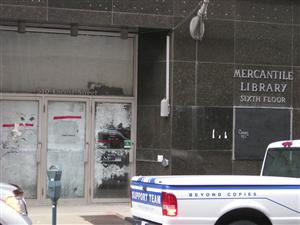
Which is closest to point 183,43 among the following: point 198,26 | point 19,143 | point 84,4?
point 198,26

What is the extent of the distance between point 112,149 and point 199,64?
282cm

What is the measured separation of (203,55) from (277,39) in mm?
1883

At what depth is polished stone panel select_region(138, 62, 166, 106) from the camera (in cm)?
1348

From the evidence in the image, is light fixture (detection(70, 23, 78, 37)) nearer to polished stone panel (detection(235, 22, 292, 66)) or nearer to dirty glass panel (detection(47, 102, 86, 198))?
dirty glass panel (detection(47, 102, 86, 198))

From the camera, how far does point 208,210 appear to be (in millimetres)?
7180

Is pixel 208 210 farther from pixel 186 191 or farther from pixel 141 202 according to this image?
pixel 141 202

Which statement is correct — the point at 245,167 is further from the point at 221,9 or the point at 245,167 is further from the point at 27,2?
the point at 27,2

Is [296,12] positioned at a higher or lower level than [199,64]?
higher

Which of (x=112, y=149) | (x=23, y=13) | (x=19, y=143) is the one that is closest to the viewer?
(x=23, y=13)

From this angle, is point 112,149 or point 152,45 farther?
point 112,149

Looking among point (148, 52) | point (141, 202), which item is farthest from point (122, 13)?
point (141, 202)

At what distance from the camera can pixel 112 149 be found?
551 inches

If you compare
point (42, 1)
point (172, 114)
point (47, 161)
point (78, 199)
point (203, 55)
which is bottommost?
point (78, 199)

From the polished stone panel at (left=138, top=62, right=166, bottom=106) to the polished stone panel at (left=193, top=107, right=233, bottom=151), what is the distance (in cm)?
95
